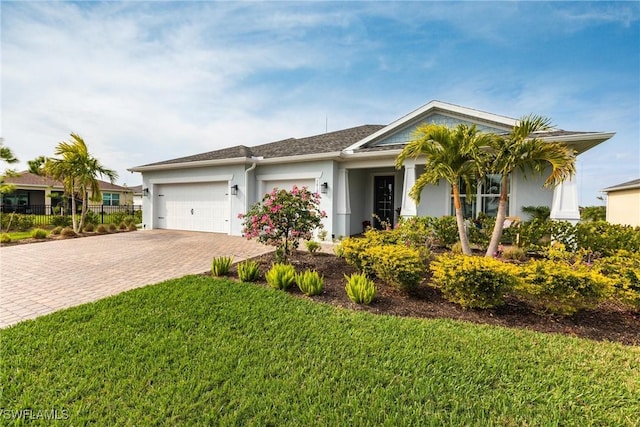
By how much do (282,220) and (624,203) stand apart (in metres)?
24.9

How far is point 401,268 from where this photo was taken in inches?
182

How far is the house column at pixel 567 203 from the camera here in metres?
8.00

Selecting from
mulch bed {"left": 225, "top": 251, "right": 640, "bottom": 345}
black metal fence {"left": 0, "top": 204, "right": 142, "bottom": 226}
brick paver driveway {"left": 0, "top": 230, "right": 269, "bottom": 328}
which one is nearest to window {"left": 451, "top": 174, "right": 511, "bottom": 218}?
mulch bed {"left": 225, "top": 251, "right": 640, "bottom": 345}

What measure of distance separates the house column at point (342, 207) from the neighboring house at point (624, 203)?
1749cm

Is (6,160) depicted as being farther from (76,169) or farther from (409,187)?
(409,187)

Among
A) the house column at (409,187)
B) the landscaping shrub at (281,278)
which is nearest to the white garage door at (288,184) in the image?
the house column at (409,187)

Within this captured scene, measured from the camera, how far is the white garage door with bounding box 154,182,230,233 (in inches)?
506

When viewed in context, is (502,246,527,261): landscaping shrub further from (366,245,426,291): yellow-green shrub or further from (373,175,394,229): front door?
(373,175,394,229): front door

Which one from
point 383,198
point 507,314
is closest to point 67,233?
point 383,198

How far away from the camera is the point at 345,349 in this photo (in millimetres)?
3066

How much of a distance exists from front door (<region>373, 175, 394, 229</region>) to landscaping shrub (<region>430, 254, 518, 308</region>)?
833 cm

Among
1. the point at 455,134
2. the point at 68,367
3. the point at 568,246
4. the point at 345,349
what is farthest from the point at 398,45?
the point at 68,367

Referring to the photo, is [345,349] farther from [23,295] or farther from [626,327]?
[23,295]

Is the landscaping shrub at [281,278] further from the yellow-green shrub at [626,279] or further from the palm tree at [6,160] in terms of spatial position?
the palm tree at [6,160]
